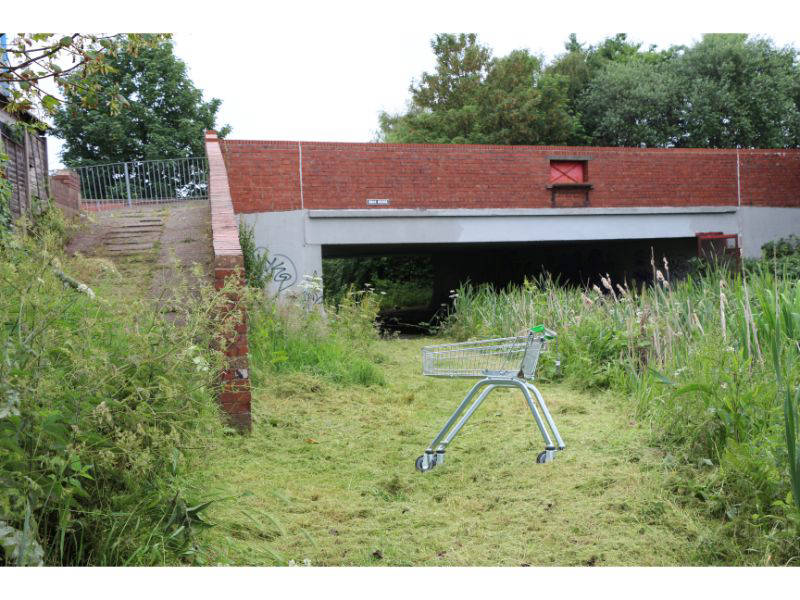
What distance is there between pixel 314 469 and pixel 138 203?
14.5 metres

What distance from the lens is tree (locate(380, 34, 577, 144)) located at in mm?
29359

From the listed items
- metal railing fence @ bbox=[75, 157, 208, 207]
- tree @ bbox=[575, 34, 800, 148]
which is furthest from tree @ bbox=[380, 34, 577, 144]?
metal railing fence @ bbox=[75, 157, 208, 207]

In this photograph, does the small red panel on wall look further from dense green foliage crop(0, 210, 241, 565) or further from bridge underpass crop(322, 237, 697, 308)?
dense green foliage crop(0, 210, 241, 565)

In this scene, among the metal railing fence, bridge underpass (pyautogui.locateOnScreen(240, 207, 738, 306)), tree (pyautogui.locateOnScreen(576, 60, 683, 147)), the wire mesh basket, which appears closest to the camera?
the wire mesh basket

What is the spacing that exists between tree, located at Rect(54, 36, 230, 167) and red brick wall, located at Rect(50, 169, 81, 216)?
17.0 m

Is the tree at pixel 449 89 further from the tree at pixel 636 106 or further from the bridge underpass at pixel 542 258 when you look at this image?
the bridge underpass at pixel 542 258

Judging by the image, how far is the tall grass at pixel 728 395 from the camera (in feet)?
11.1

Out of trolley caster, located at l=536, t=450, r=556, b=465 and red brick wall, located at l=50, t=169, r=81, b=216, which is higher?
red brick wall, located at l=50, t=169, r=81, b=216

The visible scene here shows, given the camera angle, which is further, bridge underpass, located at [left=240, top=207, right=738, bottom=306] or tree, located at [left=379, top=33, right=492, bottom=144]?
tree, located at [left=379, top=33, right=492, bottom=144]

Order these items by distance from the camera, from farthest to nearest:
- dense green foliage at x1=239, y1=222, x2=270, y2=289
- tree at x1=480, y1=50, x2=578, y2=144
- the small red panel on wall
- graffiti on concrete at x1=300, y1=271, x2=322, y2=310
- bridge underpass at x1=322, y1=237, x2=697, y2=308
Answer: tree at x1=480, y1=50, x2=578, y2=144 → bridge underpass at x1=322, y1=237, x2=697, y2=308 → the small red panel on wall → dense green foliage at x1=239, y1=222, x2=270, y2=289 → graffiti on concrete at x1=300, y1=271, x2=322, y2=310

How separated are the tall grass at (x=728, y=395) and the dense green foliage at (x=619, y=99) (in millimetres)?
23045

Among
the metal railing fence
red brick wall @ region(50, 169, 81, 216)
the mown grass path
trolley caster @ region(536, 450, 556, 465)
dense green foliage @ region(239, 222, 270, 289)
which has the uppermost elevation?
the metal railing fence

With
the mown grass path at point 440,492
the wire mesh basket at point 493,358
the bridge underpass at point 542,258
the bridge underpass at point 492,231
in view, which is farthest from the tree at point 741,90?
the wire mesh basket at point 493,358

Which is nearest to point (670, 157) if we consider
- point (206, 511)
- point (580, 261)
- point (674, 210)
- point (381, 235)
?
point (674, 210)
